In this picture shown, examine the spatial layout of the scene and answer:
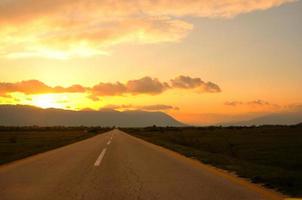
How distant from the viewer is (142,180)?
13680mm

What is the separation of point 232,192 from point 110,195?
2953mm

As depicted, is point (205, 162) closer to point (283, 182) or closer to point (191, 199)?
point (283, 182)

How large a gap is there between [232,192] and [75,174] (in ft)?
21.5

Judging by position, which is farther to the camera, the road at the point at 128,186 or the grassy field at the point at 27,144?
the grassy field at the point at 27,144

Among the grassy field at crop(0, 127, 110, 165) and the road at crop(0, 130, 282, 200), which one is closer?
the road at crop(0, 130, 282, 200)

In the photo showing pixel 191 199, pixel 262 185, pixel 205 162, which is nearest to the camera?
pixel 191 199

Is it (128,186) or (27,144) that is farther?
(27,144)

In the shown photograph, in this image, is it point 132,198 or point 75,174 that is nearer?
point 132,198

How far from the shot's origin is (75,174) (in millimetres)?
15727

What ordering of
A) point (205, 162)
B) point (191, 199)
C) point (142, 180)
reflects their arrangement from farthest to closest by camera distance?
point (205, 162)
point (142, 180)
point (191, 199)

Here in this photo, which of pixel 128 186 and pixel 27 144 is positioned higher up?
pixel 128 186

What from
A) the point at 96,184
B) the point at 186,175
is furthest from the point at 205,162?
the point at 96,184

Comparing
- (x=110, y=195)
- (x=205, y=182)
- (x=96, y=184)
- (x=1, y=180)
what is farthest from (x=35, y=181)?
(x=205, y=182)

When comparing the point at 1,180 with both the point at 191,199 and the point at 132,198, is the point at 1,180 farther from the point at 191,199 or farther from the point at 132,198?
the point at 191,199
